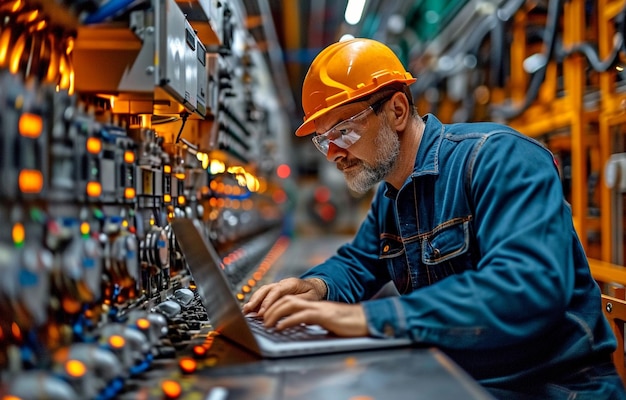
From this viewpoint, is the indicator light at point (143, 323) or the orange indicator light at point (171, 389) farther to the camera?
the indicator light at point (143, 323)

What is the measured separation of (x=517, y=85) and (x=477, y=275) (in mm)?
3548

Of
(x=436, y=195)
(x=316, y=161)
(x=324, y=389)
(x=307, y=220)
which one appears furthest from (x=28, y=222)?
(x=316, y=161)

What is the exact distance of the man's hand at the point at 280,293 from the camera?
151 cm

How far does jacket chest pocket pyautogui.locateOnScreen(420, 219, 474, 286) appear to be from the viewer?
1.47 m

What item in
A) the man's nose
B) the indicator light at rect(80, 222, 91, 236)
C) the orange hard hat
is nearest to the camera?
the indicator light at rect(80, 222, 91, 236)

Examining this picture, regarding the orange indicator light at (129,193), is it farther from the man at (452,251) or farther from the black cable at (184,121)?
the man at (452,251)

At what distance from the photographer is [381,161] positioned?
1671 millimetres

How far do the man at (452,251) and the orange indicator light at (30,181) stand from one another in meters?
0.53

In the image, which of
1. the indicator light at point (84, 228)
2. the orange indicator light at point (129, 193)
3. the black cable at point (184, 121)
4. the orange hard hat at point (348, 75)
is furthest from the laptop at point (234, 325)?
the orange hard hat at point (348, 75)

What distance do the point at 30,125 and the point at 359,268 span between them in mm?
1150

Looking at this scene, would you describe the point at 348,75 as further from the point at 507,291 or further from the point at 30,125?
the point at 30,125

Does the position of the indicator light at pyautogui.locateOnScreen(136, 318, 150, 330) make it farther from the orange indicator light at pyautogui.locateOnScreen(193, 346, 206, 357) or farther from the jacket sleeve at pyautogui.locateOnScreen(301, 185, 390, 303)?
the jacket sleeve at pyautogui.locateOnScreen(301, 185, 390, 303)

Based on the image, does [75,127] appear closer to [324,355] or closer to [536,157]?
[324,355]

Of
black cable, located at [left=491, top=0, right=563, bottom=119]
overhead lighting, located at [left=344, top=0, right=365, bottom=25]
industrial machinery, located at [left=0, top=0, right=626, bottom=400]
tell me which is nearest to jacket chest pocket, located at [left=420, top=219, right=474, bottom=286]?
industrial machinery, located at [left=0, top=0, right=626, bottom=400]
